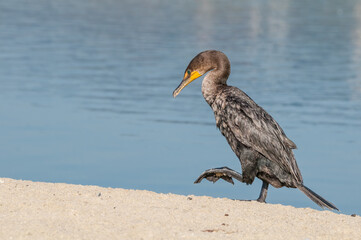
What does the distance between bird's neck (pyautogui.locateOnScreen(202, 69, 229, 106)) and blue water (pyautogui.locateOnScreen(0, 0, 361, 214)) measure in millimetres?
1980

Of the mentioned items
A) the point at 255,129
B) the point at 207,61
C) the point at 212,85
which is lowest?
the point at 255,129

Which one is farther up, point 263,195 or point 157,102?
point 263,195

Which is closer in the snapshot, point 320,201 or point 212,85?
point 320,201

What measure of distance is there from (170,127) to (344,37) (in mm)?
20267

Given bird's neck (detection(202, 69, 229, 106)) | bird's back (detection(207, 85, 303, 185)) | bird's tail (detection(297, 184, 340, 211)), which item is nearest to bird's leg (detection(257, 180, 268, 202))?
bird's back (detection(207, 85, 303, 185))

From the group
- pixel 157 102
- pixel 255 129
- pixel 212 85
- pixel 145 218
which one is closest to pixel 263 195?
pixel 255 129

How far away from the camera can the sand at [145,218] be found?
645 centimetres

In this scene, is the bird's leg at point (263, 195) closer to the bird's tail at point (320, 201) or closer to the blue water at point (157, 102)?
the bird's tail at point (320, 201)

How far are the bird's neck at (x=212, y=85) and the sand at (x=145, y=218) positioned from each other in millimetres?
1081

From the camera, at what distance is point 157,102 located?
16.4 m

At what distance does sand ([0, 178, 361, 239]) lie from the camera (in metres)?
6.45

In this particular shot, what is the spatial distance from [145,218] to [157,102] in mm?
9546

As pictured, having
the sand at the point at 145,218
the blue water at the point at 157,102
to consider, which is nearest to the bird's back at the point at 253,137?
the sand at the point at 145,218

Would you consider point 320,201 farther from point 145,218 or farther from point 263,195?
point 145,218
